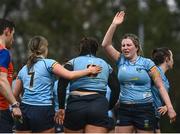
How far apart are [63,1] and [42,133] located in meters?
33.3

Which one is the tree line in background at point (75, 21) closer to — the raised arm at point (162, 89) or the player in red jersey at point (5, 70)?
the raised arm at point (162, 89)

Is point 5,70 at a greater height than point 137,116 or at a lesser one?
greater

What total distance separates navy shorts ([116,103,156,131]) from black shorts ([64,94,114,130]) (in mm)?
733

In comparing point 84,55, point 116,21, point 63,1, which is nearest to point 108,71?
point 84,55

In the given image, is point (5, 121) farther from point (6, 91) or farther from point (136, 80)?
point (136, 80)

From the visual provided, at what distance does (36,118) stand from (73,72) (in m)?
0.80

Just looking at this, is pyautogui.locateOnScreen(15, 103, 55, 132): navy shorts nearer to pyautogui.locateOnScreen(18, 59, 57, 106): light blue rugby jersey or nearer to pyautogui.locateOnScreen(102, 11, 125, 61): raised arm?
pyautogui.locateOnScreen(18, 59, 57, 106): light blue rugby jersey

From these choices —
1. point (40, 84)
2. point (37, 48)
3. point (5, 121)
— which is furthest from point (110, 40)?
point (5, 121)

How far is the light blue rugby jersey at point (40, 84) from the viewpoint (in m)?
8.00

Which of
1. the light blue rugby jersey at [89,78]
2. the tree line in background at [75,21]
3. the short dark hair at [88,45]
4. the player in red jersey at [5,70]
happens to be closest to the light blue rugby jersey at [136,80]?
the light blue rugby jersey at [89,78]

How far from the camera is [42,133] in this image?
802 centimetres

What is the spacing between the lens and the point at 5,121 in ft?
25.8

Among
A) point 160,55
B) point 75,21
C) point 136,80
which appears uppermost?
point 75,21

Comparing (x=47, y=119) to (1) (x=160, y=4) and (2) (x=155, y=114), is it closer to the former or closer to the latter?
(2) (x=155, y=114)
